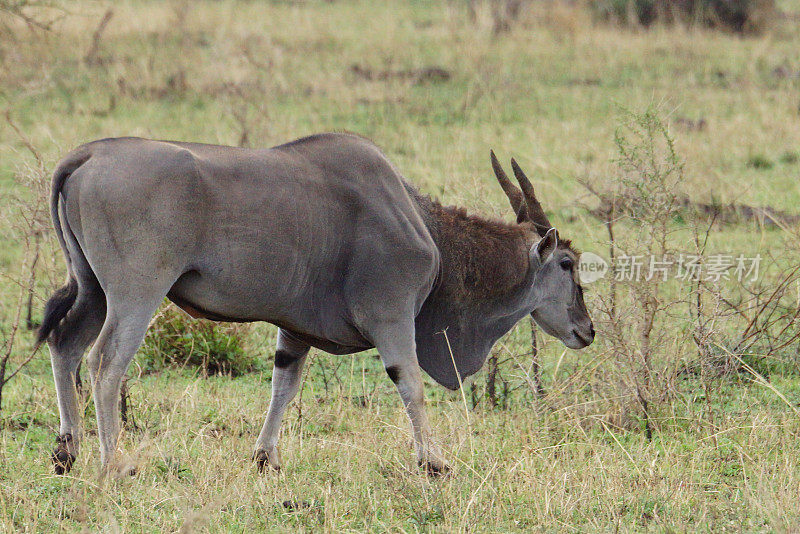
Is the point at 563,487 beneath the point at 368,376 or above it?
above

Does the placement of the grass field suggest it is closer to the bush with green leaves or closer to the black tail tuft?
the bush with green leaves

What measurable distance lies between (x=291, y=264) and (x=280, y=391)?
0.86 meters

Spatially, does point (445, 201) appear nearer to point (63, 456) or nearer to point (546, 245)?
point (546, 245)

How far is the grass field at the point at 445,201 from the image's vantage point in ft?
14.2

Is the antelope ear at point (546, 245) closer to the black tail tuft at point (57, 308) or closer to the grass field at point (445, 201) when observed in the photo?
the grass field at point (445, 201)

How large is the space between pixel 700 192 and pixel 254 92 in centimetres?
489

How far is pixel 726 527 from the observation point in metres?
4.12

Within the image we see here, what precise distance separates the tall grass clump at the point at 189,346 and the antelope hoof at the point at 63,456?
71.2 inches

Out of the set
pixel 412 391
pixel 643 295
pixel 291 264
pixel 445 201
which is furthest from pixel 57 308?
pixel 445 201

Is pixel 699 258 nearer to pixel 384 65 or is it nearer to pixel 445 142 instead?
pixel 445 142

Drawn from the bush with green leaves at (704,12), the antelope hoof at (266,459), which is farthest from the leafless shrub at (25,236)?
the bush with green leaves at (704,12)

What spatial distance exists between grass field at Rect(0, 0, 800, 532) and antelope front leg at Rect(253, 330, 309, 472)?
0.12 m

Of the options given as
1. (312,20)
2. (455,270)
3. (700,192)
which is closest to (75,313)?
(455,270)

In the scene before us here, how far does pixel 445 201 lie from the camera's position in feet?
26.2
